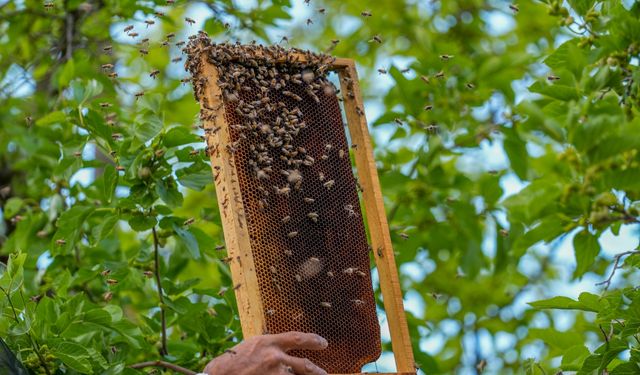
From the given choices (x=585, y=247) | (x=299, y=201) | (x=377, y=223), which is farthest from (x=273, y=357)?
(x=585, y=247)

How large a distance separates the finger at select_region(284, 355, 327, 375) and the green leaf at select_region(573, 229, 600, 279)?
6.02 feet

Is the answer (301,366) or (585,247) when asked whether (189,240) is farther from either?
(585,247)

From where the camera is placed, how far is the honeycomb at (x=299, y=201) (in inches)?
177

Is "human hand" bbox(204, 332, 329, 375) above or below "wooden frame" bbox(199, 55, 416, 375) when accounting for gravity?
below

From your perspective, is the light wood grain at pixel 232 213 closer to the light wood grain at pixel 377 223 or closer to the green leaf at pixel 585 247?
the light wood grain at pixel 377 223

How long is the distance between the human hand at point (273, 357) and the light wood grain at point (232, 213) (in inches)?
4.1

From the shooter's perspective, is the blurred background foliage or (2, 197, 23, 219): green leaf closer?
the blurred background foliage

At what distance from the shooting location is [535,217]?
535 cm

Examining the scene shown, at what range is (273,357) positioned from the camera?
13.7 feet

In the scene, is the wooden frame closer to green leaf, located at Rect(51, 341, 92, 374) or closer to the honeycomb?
the honeycomb

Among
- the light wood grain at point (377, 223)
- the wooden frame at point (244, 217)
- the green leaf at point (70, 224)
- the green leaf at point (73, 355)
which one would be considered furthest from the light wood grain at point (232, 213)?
the green leaf at point (70, 224)

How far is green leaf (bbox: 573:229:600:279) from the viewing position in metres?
5.33

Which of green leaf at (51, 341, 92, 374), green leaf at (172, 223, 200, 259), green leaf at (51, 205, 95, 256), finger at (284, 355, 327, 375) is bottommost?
finger at (284, 355, 327, 375)

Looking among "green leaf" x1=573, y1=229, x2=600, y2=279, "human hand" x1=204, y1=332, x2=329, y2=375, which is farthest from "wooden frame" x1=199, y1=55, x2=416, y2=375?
"green leaf" x1=573, y1=229, x2=600, y2=279
